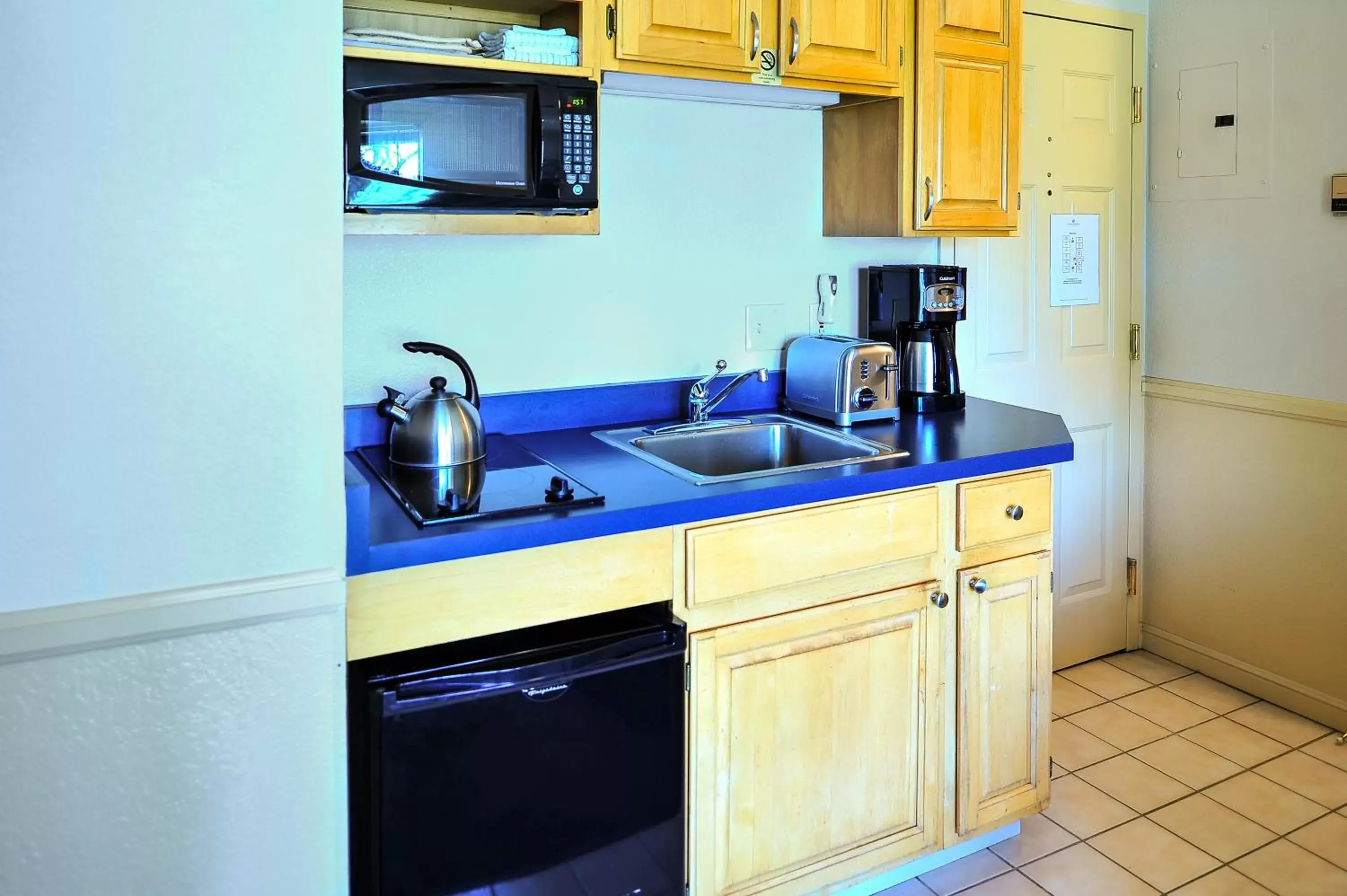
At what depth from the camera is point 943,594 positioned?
2215mm

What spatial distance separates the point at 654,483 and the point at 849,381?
0.72 m

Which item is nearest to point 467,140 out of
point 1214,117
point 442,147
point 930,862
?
point 442,147

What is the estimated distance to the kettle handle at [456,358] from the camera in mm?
2148

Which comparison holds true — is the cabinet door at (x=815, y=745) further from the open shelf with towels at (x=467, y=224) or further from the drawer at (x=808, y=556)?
the open shelf with towels at (x=467, y=224)

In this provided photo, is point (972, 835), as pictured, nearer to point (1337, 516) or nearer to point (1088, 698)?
point (1088, 698)

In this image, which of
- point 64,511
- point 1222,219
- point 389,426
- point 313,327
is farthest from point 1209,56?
point 64,511

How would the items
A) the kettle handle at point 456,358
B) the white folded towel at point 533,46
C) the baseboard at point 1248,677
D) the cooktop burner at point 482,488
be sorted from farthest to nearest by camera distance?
the baseboard at point 1248,677 < the kettle handle at point 456,358 < the white folded towel at point 533,46 < the cooktop burner at point 482,488

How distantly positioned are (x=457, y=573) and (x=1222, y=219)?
104 inches

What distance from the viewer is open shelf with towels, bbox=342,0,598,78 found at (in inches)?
74.5

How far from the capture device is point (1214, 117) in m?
3.19

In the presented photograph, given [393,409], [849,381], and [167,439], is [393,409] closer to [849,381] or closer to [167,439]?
[167,439]

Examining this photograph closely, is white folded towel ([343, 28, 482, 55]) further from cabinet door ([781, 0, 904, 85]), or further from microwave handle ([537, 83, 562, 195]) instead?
cabinet door ([781, 0, 904, 85])

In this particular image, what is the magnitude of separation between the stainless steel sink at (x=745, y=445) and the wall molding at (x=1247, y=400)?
1.51 meters

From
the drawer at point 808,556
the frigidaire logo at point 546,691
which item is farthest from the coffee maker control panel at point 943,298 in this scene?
the frigidaire logo at point 546,691
